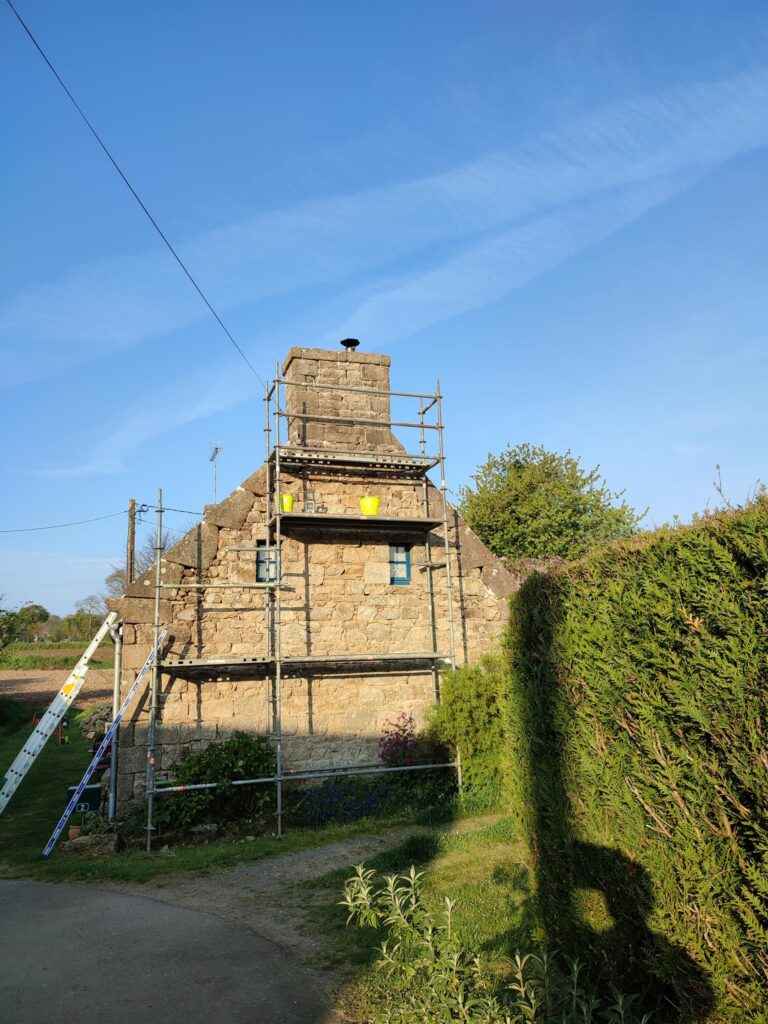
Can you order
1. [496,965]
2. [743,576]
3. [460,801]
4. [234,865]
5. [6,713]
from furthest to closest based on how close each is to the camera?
[6,713] → [460,801] → [234,865] → [496,965] → [743,576]

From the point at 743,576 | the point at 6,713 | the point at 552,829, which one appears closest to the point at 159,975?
the point at 552,829

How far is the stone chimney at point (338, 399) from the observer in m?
12.0

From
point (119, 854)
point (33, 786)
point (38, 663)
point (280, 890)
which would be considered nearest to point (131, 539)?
point (33, 786)

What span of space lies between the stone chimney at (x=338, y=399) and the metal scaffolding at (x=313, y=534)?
67 mm

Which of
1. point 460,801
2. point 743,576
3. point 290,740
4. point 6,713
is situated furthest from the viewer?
point 6,713

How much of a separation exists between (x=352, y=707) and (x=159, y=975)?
246 inches

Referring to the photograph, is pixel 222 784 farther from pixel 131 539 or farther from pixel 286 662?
pixel 131 539

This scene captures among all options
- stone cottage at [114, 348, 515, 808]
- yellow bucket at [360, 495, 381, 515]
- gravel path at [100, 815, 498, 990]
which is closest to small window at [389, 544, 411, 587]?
stone cottage at [114, 348, 515, 808]

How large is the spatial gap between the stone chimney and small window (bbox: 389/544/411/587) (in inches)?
65.0

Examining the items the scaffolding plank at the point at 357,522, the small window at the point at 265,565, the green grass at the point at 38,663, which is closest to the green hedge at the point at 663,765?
the scaffolding plank at the point at 357,522

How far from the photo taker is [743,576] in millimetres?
3418

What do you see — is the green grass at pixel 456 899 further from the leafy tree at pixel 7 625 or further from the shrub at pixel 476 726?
the leafy tree at pixel 7 625

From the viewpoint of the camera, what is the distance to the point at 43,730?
968cm

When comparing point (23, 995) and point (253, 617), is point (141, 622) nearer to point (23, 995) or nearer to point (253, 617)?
point (253, 617)
